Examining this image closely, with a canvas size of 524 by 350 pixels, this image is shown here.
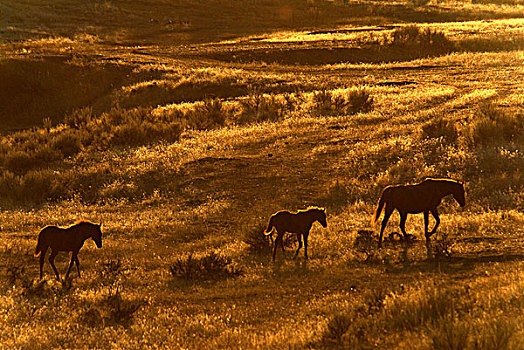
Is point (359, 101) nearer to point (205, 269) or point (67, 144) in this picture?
point (67, 144)

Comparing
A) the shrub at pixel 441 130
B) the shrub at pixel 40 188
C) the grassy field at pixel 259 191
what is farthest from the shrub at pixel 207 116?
the shrub at pixel 441 130

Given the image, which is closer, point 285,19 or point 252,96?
point 252,96

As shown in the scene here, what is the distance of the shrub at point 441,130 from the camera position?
725 inches

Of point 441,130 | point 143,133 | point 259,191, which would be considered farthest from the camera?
point 143,133

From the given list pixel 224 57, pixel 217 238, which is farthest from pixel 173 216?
pixel 224 57

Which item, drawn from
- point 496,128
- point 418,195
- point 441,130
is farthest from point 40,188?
point 496,128

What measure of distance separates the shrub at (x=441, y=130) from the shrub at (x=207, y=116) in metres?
8.90

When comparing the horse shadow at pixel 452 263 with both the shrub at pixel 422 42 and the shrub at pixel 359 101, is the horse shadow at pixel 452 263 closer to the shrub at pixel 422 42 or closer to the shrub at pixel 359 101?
the shrub at pixel 359 101

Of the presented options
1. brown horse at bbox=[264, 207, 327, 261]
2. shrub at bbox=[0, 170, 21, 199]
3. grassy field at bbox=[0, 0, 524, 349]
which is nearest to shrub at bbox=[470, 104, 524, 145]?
grassy field at bbox=[0, 0, 524, 349]

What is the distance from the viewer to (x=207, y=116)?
25.8 m

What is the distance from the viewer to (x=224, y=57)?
42.7m

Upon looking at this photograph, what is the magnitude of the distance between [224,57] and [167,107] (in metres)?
14.9

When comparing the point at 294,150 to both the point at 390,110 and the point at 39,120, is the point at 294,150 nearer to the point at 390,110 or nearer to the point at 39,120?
the point at 390,110

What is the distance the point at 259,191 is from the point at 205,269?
242 inches
